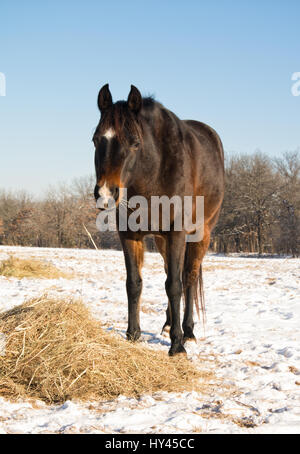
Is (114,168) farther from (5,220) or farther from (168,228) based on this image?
(5,220)

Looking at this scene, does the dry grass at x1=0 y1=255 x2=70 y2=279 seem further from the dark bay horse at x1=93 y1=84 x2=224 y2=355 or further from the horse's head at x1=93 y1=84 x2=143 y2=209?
the horse's head at x1=93 y1=84 x2=143 y2=209

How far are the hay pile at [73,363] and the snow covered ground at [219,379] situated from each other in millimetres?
160

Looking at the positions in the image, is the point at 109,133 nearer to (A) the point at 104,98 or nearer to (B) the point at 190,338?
(A) the point at 104,98

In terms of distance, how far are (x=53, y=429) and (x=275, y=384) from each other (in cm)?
172

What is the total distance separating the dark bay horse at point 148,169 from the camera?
3535 millimetres

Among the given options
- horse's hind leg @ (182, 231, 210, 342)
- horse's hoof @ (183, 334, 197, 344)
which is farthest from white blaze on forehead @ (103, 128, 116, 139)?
horse's hoof @ (183, 334, 197, 344)

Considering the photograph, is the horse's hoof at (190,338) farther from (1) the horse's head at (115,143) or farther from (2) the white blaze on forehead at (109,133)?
(2) the white blaze on forehead at (109,133)

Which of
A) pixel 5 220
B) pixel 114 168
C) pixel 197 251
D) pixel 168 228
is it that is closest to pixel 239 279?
pixel 197 251

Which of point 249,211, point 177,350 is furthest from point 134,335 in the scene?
point 249,211

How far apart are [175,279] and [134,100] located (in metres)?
1.75

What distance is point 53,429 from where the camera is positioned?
2.28 meters

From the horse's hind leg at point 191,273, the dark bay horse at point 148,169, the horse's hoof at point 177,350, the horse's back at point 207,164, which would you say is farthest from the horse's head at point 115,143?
the horse's hind leg at point 191,273

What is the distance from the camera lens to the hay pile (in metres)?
2.95

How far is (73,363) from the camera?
10.1 ft
